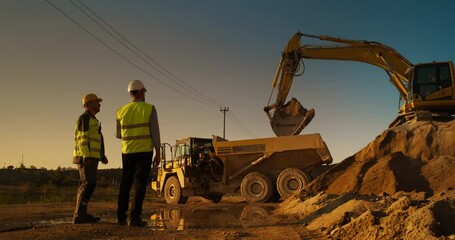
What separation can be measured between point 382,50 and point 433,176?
924 centimetres

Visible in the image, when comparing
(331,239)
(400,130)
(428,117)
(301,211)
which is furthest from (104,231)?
(428,117)

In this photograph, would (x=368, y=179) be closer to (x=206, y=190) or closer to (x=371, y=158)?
(x=371, y=158)

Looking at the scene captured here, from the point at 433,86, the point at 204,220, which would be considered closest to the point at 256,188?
the point at 204,220

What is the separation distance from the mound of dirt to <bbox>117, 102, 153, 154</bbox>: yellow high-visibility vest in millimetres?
7065

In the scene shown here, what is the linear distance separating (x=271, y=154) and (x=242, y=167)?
4.35 ft

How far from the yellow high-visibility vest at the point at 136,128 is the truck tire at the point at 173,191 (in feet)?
33.1

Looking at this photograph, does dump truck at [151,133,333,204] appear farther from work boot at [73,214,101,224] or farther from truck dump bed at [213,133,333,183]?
work boot at [73,214,101,224]

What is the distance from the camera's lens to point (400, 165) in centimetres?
1187

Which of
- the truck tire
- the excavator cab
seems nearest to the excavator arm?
the excavator cab

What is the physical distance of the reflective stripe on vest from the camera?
687cm

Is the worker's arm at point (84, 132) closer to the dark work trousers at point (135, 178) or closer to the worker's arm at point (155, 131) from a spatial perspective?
the dark work trousers at point (135, 178)

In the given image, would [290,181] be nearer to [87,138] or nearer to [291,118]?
[291,118]

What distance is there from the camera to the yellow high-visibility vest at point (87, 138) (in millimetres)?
6875

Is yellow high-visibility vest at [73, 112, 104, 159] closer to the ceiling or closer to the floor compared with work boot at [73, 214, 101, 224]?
closer to the ceiling
